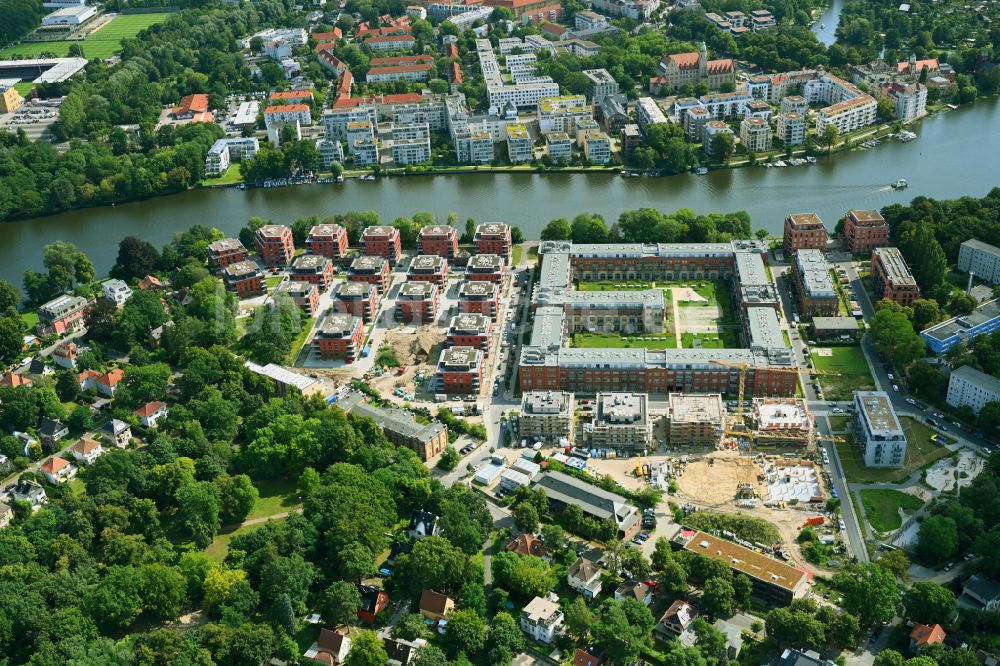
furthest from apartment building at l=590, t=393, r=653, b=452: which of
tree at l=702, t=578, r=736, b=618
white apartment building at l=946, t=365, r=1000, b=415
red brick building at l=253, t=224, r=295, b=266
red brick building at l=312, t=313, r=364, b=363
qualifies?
red brick building at l=253, t=224, r=295, b=266

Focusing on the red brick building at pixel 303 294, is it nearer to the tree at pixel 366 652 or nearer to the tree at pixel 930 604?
the tree at pixel 366 652

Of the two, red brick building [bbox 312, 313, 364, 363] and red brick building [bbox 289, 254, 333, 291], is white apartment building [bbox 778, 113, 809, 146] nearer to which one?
red brick building [bbox 289, 254, 333, 291]

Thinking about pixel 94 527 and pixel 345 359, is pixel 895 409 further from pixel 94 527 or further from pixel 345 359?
pixel 94 527

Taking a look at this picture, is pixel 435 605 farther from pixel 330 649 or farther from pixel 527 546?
pixel 527 546

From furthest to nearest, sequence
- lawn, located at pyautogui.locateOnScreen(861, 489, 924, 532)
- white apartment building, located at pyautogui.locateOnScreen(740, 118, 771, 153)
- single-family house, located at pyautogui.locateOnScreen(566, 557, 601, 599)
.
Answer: white apartment building, located at pyautogui.locateOnScreen(740, 118, 771, 153) → lawn, located at pyautogui.locateOnScreen(861, 489, 924, 532) → single-family house, located at pyautogui.locateOnScreen(566, 557, 601, 599)

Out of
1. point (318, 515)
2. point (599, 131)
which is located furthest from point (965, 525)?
point (599, 131)

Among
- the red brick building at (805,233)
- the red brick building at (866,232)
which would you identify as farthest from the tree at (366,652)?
the red brick building at (866,232)
